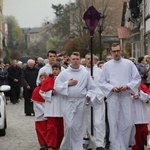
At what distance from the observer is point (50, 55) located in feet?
38.7

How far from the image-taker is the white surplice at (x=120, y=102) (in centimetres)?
1004

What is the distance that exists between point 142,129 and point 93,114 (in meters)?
1.11

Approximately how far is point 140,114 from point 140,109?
97mm

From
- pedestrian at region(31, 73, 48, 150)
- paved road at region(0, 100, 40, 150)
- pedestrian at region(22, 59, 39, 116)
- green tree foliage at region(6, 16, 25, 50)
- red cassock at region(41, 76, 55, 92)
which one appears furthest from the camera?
green tree foliage at region(6, 16, 25, 50)

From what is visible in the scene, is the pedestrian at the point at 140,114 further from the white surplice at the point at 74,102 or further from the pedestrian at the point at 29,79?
the pedestrian at the point at 29,79

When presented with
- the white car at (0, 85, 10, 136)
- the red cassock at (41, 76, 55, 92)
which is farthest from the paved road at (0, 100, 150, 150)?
the red cassock at (41, 76, 55, 92)

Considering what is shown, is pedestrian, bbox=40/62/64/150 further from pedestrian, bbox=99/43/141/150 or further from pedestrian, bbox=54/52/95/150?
pedestrian, bbox=99/43/141/150

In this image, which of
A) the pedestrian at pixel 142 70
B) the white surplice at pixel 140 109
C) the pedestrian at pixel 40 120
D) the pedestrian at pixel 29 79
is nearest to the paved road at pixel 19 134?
the pedestrian at pixel 29 79

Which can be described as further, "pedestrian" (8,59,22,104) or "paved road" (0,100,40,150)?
"pedestrian" (8,59,22,104)

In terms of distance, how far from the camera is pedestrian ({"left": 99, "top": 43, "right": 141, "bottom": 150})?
1003 centimetres

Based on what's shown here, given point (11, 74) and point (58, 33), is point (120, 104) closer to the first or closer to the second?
point (11, 74)

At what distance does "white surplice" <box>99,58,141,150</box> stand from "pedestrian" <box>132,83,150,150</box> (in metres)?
0.20

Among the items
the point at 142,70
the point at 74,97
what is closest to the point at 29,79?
the point at 142,70

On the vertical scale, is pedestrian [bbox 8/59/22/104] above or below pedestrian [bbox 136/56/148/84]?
below
